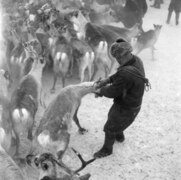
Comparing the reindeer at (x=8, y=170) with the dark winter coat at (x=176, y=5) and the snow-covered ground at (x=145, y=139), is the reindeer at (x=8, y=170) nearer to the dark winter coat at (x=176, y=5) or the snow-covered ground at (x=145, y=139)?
the snow-covered ground at (x=145, y=139)

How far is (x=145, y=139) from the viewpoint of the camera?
5.11 meters

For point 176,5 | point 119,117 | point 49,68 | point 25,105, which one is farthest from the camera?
point 176,5

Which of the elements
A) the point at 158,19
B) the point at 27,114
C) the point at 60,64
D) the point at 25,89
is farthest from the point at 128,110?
the point at 158,19

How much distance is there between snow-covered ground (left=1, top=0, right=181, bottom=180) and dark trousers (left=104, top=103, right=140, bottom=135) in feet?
2.07

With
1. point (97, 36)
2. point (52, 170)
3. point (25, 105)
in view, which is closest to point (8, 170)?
point (52, 170)

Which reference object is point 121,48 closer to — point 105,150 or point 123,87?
point 123,87

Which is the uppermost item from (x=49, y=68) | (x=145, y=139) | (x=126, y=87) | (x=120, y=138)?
(x=126, y=87)

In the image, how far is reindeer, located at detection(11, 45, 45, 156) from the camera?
4.35 meters

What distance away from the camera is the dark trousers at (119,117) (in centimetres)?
413

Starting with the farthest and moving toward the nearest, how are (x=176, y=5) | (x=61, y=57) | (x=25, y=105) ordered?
(x=176, y=5)
(x=61, y=57)
(x=25, y=105)

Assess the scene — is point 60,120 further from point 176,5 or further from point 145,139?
point 176,5

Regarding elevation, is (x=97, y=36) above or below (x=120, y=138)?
above

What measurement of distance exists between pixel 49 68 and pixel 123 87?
3.21 metres

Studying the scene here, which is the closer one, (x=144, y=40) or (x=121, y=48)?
(x=121, y=48)
